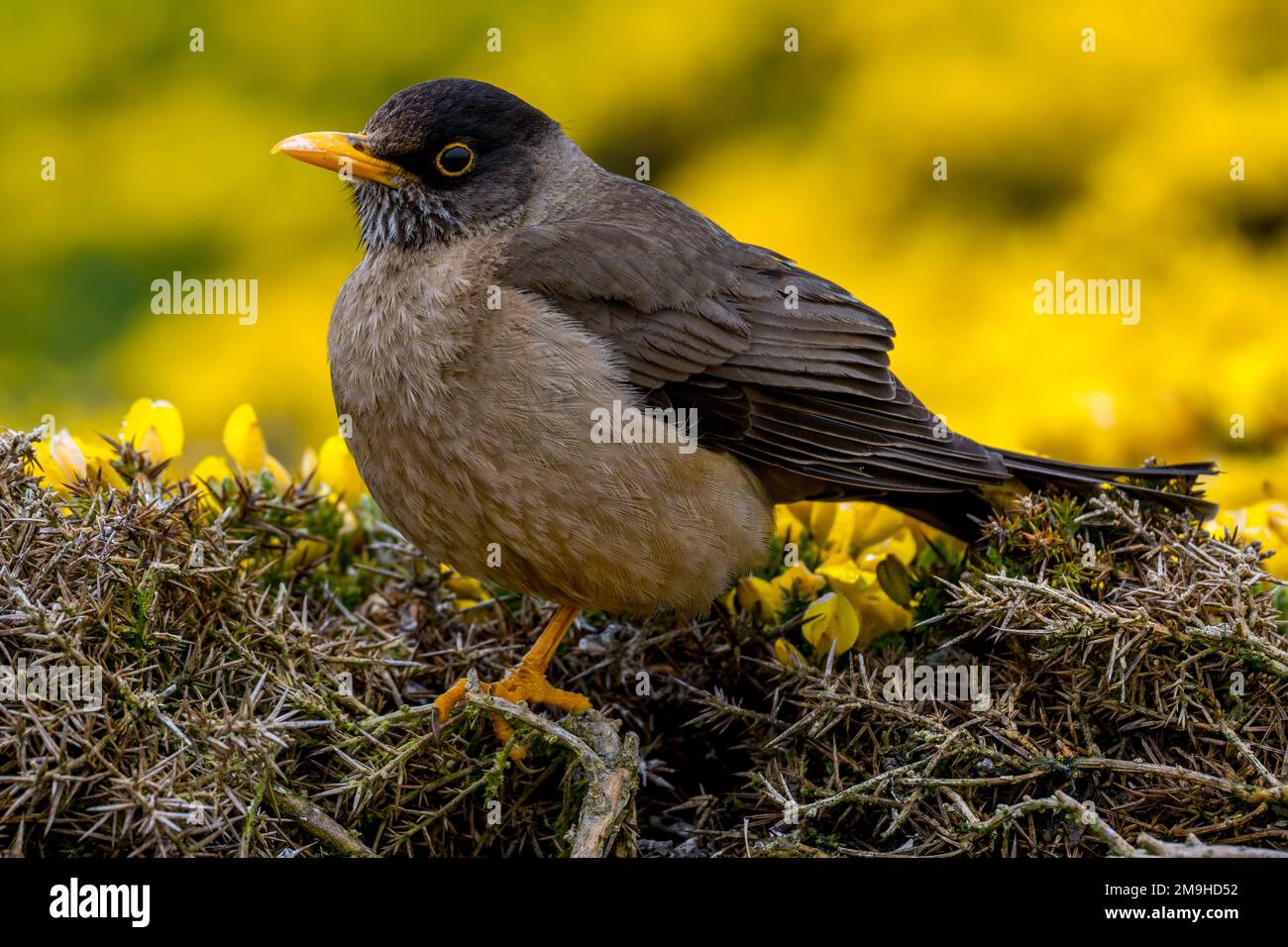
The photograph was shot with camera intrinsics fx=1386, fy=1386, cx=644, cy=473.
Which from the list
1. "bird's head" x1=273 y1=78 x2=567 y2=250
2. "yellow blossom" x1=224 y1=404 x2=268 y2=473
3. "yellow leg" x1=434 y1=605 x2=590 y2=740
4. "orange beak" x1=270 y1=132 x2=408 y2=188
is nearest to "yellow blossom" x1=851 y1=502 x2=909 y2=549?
"yellow leg" x1=434 y1=605 x2=590 y2=740

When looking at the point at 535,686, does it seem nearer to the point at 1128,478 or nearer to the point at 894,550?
the point at 894,550

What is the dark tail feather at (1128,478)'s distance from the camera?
332 cm

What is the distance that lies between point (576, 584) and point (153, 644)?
98cm

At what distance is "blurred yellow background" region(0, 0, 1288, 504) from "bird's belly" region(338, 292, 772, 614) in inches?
81.3

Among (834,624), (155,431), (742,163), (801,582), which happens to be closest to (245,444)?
(155,431)

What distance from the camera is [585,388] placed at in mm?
3213

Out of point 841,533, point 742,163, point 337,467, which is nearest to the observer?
point 841,533

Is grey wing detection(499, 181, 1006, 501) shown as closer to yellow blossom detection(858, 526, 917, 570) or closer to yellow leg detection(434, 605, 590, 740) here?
yellow blossom detection(858, 526, 917, 570)

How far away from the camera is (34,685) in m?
2.39

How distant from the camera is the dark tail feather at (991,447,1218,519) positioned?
332cm

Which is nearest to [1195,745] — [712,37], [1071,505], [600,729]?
[1071,505]

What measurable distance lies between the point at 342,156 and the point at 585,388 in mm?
899
